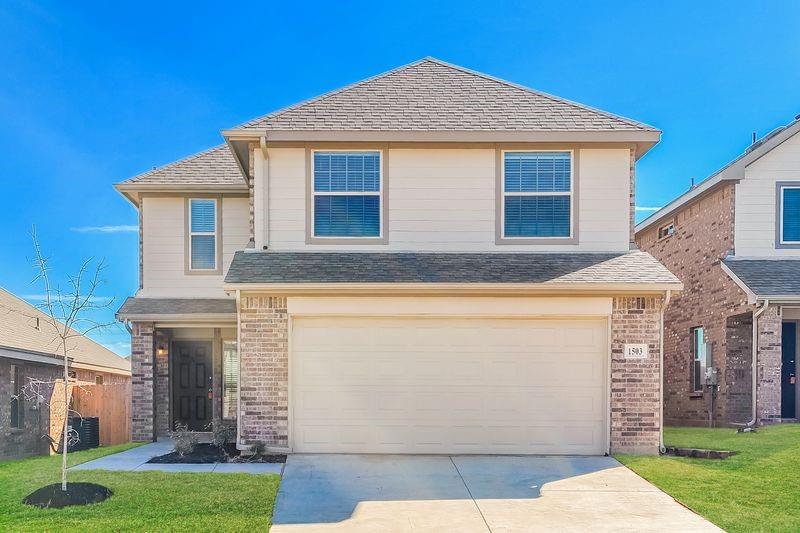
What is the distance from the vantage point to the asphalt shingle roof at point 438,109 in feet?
32.6

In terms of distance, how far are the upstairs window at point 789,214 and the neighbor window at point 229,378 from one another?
11467 millimetres

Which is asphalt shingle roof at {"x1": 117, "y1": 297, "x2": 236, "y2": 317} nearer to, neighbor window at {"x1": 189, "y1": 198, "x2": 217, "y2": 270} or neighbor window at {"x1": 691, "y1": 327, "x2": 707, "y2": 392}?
neighbor window at {"x1": 189, "y1": 198, "x2": 217, "y2": 270}

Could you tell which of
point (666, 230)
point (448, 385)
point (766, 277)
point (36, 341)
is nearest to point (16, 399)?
point (36, 341)

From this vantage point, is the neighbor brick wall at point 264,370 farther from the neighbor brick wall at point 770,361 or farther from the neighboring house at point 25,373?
the neighbor brick wall at point 770,361

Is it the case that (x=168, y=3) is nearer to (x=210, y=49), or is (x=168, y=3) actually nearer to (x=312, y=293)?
(x=210, y=49)

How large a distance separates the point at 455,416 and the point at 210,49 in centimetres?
1191

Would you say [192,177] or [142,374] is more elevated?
[192,177]

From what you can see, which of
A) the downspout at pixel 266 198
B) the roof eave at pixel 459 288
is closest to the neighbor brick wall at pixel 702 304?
the roof eave at pixel 459 288

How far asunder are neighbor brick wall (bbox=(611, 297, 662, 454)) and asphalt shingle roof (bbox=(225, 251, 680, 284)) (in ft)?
1.82

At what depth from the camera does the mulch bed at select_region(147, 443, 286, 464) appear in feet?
29.0

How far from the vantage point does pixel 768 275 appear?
467 inches

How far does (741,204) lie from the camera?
40.9ft

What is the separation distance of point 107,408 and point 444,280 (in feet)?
35.9

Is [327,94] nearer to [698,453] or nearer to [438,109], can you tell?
[438,109]
